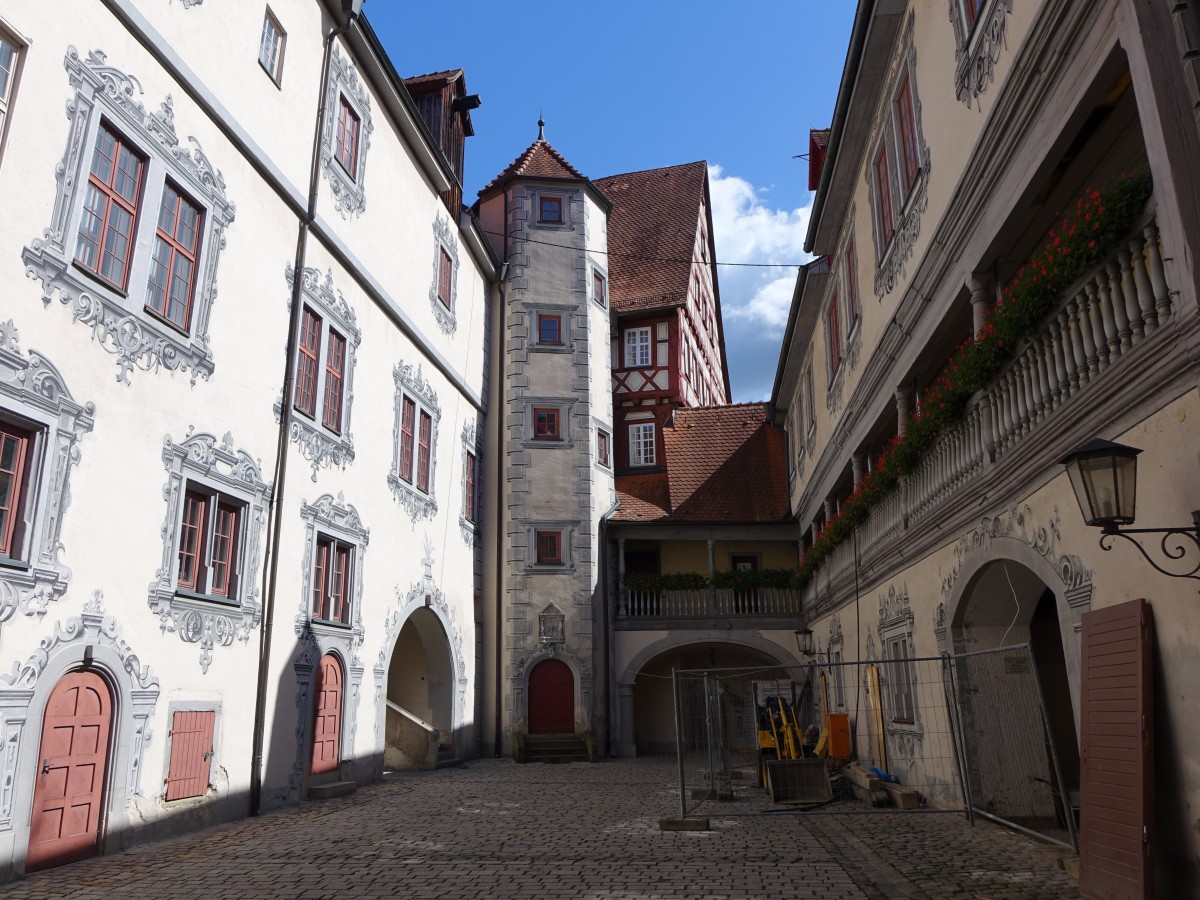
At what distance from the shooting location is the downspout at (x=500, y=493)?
22984 millimetres

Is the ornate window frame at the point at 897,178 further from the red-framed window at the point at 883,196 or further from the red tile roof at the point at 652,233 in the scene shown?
the red tile roof at the point at 652,233

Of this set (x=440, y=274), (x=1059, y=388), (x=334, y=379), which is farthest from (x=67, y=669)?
(x=440, y=274)

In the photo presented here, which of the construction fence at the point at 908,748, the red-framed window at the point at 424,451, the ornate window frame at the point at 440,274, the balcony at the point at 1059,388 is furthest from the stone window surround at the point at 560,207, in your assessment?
the balcony at the point at 1059,388

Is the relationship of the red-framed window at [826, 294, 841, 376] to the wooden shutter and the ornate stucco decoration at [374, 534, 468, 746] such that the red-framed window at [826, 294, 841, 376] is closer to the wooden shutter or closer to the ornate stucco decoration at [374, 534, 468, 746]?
the ornate stucco decoration at [374, 534, 468, 746]

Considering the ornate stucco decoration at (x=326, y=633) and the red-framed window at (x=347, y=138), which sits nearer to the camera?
the ornate stucco decoration at (x=326, y=633)

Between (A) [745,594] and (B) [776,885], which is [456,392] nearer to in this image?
(A) [745,594]

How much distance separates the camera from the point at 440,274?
21.1 meters

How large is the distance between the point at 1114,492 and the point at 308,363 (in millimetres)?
12023

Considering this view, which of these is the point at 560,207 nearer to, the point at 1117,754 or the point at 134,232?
the point at 134,232

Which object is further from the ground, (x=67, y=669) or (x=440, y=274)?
(x=440, y=274)

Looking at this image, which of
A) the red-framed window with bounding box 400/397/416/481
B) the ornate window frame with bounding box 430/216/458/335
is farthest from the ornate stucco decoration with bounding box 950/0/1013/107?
the ornate window frame with bounding box 430/216/458/335

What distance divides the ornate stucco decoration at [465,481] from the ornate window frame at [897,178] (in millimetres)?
11492

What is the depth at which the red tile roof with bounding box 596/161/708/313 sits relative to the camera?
105ft

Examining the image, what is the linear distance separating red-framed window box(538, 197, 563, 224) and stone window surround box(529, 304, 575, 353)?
263cm
